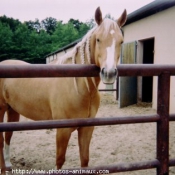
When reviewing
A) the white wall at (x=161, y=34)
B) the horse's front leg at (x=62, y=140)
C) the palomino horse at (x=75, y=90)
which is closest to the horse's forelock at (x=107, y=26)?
the palomino horse at (x=75, y=90)

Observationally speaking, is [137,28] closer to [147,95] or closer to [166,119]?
[147,95]

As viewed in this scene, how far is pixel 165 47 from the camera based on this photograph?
6.93m

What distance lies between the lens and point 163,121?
1631mm

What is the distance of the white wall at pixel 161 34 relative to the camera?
6.61 meters

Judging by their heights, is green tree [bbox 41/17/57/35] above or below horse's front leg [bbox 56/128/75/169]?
above

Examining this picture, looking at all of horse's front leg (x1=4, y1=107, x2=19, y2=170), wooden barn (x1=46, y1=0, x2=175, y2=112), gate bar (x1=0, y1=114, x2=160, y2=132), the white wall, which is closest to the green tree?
wooden barn (x1=46, y1=0, x2=175, y2=112)

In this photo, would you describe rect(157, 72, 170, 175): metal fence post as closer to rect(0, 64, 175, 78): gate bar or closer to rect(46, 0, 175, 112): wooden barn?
rect(0, 64, 175, 78): gate bar

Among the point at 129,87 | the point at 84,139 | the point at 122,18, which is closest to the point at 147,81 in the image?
the point at 129,87

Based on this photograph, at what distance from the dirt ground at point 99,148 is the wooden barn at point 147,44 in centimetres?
230

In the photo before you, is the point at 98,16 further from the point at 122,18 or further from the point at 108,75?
the point at 108,75

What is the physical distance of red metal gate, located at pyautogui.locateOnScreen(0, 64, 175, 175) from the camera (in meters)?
1.40

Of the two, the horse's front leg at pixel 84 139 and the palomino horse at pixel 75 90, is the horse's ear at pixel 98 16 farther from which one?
the horse's front leg at pixel 84 139

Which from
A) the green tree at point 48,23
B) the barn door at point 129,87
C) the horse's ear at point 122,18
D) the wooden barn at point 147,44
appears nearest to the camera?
the horse's ear at point 122,18

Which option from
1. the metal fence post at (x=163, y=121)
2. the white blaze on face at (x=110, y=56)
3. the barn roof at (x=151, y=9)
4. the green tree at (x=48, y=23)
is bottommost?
the metal fence post at (x=163, y=121)
